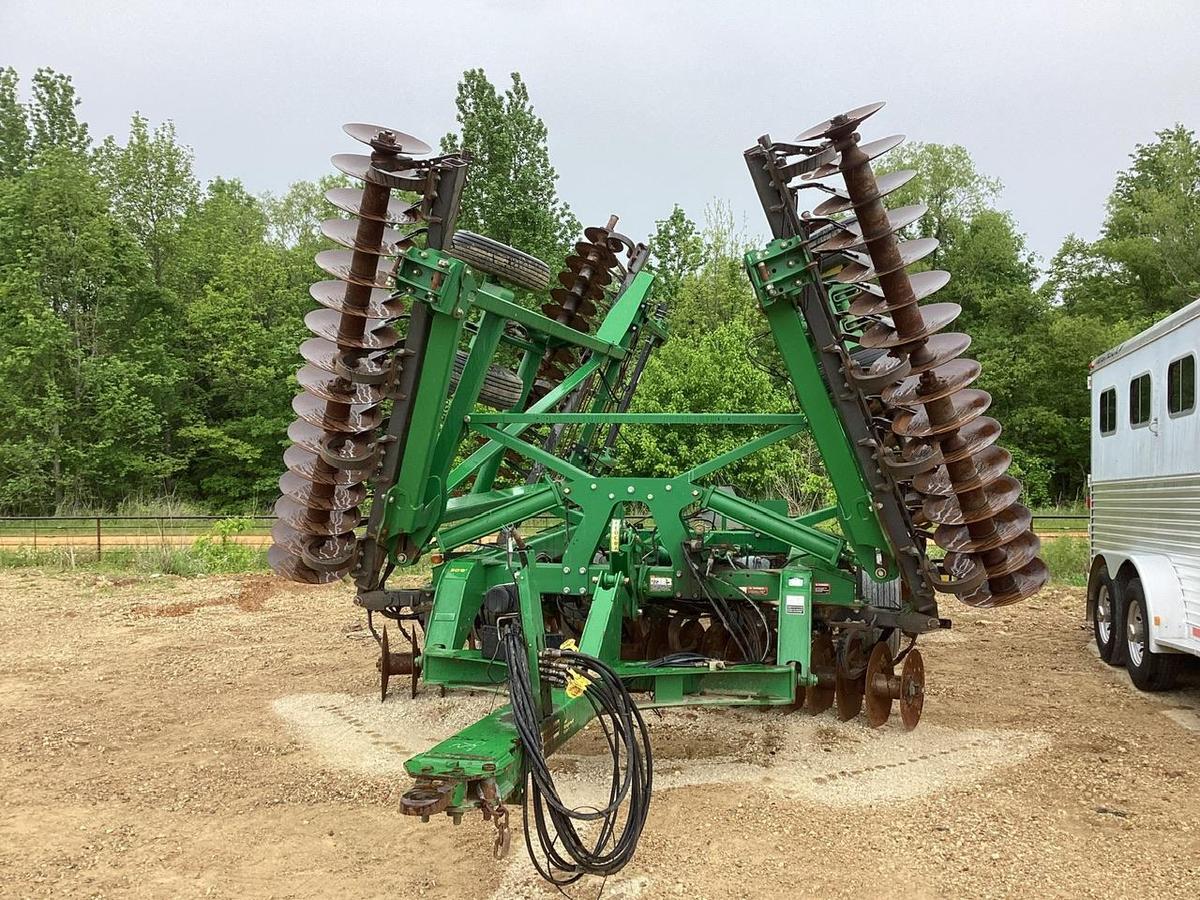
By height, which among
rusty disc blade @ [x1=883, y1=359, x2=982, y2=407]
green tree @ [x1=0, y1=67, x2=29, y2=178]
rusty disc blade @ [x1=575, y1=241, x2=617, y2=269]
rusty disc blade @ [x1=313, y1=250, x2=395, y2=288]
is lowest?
rusty disc blade @ [x1=883, y1=359, x2=982, y2=407]

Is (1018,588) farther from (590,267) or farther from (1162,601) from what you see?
(590,267)

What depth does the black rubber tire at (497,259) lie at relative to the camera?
5.44m

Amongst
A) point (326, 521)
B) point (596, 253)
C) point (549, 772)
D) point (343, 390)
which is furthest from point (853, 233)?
point (596, 253)

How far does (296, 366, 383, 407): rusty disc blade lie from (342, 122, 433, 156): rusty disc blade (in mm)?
1191

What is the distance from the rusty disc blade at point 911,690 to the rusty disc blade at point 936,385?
179 cm

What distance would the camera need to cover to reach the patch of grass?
1327 centimetres

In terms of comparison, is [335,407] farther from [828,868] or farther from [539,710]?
[828,868]

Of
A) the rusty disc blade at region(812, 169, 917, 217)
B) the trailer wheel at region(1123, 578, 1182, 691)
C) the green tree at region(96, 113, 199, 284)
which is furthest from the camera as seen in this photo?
the green tree at region(96, 113, 199, 284)

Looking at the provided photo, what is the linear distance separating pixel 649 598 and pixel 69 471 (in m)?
27.5

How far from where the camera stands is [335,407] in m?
4.98

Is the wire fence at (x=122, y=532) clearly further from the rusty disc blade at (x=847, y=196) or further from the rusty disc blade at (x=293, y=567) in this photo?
the rusty disc blade at (x=847, y=196)

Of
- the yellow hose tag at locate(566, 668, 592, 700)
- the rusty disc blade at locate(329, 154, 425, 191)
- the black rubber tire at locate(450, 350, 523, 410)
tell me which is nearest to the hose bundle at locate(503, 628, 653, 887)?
the yellow hose tag at locate(566, 668, 592, 700)

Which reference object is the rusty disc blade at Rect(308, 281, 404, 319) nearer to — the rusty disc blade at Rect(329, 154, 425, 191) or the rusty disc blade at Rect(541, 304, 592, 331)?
the rusty disc blade at Rect(329, 154, 425, 191)

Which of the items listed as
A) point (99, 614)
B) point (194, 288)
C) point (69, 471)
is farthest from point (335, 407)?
point (194, 288)
